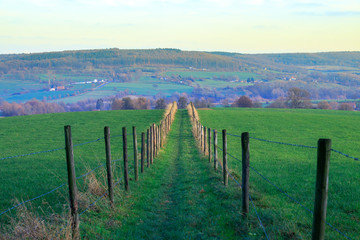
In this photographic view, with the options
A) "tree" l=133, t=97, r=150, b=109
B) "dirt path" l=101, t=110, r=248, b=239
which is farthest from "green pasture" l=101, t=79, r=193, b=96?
"dirt path" l=101, t=110, r=248, b=239

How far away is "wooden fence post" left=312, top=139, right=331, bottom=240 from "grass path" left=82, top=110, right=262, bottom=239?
1988 millimetres

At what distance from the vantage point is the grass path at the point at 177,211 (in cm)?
689

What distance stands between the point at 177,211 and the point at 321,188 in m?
4.73

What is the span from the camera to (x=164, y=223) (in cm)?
783

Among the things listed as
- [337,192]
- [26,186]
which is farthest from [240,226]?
[26,186]

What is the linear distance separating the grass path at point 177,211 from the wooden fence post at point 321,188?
199 centimetres

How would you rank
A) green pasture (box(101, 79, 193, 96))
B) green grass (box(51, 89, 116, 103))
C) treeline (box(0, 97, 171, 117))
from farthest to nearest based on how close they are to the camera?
green pasture (box(101, 79, 193, 96)) → green grass (box(51, 89, 116, 103)) → treeline (box(0, 97, 171, 117))

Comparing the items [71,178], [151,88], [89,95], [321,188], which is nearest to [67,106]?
[89,95]

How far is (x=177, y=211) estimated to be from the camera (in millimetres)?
8562

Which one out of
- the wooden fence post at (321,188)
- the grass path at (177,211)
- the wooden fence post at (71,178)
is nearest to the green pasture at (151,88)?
the grass path at (177,211)

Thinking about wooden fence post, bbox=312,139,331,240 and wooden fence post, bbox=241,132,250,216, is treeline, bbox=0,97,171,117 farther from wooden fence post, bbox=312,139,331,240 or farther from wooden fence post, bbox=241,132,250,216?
wooden fence post, bbox=312,139,331,240

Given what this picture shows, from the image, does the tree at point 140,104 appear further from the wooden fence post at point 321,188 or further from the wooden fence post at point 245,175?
the wooden fence post at point 321,188

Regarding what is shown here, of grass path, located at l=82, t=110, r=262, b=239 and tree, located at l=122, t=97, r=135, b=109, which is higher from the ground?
grass path, located at l=82, t=110, r=262, b=239

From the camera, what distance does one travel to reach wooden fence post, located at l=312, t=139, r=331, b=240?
14.3ft
